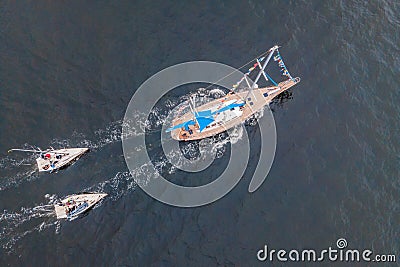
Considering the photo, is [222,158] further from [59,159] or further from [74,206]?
[59,159]

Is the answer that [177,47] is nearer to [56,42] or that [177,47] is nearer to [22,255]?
[56,42]

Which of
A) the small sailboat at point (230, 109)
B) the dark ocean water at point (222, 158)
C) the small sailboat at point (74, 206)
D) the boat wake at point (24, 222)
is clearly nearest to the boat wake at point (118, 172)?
the boat wake at point (24, 222)

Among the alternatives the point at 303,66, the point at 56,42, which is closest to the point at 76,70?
the point at 56,42

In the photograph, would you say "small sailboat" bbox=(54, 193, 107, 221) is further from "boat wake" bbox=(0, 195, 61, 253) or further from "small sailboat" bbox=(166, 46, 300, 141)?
"small sailboat" bbox=(166, 46, 300, 141)

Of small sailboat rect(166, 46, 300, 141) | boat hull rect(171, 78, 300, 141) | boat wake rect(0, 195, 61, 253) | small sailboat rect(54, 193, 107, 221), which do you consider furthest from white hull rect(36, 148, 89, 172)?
boat hull rect(171, 78, 300, 141)

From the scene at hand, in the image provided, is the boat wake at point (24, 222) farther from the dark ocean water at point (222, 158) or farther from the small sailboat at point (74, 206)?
the small sailboat at point (74, 206)

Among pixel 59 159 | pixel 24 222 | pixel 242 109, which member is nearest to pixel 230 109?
pixel 242 109

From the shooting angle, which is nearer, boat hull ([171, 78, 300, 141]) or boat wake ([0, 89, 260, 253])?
boat wake ([0, 89, 260, 253])
